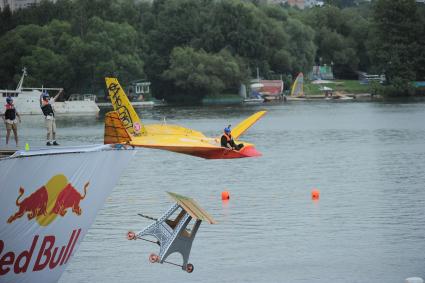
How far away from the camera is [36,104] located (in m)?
130

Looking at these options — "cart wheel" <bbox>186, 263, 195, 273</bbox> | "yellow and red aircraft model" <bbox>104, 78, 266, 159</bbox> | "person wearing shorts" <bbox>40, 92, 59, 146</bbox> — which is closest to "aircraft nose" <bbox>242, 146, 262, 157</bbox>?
"yellow and red aircraft model" <bbox>104, 78, 266, 159</bbox>

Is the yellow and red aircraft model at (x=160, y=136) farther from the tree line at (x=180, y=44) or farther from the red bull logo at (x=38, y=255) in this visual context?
the tree line at (x=180, y=44)

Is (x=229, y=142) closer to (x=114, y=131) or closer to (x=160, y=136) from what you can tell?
(x=114, y=131)

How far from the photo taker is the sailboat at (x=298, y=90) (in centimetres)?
17180

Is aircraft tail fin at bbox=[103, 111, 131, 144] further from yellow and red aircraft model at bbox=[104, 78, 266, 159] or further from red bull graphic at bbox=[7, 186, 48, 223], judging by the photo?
red bull graphic at bbox=[7, 186, 48, 223]

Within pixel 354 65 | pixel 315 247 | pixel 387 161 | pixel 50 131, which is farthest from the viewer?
pixel 354 65

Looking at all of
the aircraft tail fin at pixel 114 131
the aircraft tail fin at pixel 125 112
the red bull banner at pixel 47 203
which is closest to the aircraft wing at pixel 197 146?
the aircraft tail fin at pixel 125 112

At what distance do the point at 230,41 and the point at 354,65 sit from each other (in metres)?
33.0

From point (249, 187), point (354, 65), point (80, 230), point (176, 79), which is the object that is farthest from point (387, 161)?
point (354, 65)

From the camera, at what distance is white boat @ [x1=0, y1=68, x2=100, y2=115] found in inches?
5064

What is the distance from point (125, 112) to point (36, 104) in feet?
229

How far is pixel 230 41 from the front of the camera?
539 ft

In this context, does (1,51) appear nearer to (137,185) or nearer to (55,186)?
(137,185)

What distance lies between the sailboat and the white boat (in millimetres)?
43102
